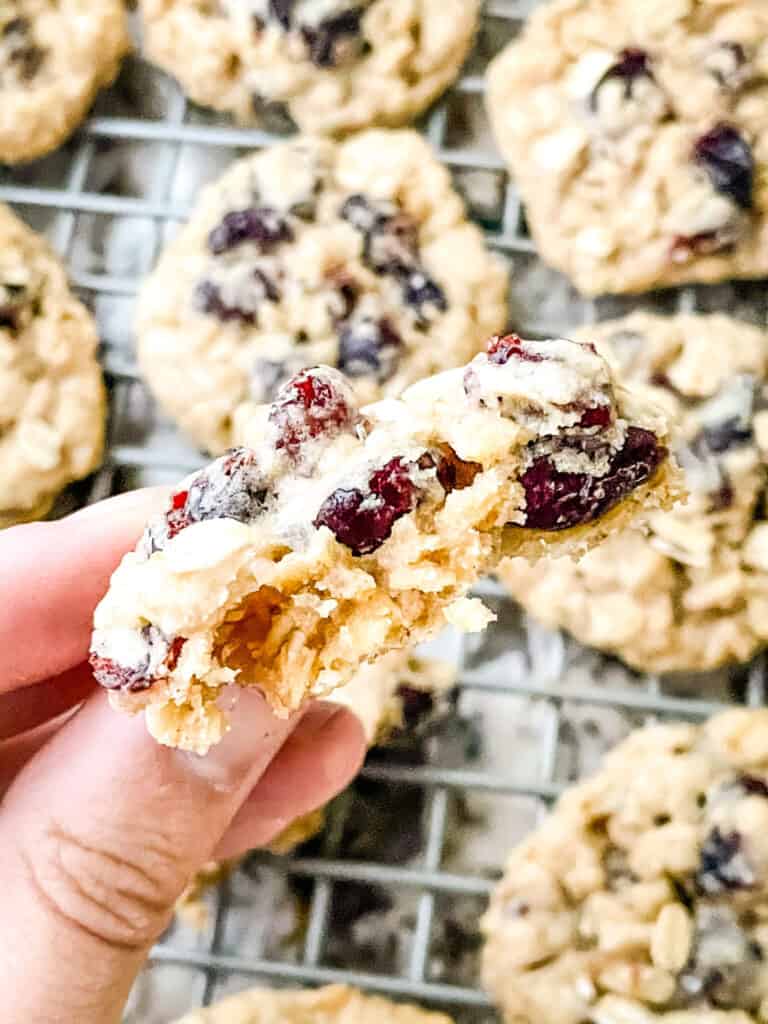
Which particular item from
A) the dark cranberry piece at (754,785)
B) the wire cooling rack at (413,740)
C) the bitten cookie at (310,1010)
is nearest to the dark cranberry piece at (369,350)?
the wire cooling rack at (413,740)

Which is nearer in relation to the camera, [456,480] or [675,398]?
[456,480]

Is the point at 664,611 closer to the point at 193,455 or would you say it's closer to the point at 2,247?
the point at 193,455

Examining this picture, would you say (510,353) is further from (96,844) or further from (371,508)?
(96,844)

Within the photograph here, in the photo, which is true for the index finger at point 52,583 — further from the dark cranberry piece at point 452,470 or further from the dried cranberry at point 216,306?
the dried cranberry at point 216,306

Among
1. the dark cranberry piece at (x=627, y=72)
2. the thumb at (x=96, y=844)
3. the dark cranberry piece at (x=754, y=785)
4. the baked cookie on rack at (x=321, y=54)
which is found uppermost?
the dark cranberry piece at (x=627, y=72)

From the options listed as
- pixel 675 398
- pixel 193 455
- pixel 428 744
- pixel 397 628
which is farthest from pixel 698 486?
pixel 397 628

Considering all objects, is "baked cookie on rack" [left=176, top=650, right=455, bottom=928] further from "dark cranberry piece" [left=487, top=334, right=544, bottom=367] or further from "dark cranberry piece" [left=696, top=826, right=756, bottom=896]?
"dark cranberry piece" [left=487, top=334, right=544, bottom=367]

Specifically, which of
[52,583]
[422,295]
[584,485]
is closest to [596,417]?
[584,485]
